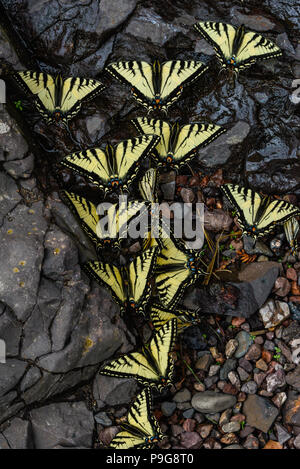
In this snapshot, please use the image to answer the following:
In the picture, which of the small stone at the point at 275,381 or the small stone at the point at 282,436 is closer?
the small stone at the point at 282,436

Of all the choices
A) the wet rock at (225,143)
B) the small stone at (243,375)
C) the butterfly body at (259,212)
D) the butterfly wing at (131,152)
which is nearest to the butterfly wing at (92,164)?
the butterfly wing at (131,152)

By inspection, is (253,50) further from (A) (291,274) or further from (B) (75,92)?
(A) (291,274)

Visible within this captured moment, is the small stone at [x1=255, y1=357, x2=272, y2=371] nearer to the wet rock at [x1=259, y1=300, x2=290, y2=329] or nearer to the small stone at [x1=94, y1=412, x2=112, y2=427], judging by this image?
the wet rock at [x1=259, y1=300, x2=290, y2=329]

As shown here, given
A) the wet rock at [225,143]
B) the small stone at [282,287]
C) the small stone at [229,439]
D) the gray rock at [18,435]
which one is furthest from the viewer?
the wet rock at [225,143]

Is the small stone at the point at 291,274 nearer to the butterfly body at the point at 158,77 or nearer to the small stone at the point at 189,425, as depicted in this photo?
the small stone at the point at 189,425

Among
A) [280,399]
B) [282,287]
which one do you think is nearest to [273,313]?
[282,287]

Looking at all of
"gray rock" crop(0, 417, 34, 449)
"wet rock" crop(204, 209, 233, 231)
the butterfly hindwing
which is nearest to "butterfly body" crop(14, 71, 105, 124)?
"wet rock" crop(204, 209, 233, 231)

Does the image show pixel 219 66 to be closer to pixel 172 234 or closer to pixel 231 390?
pixel 172 234
